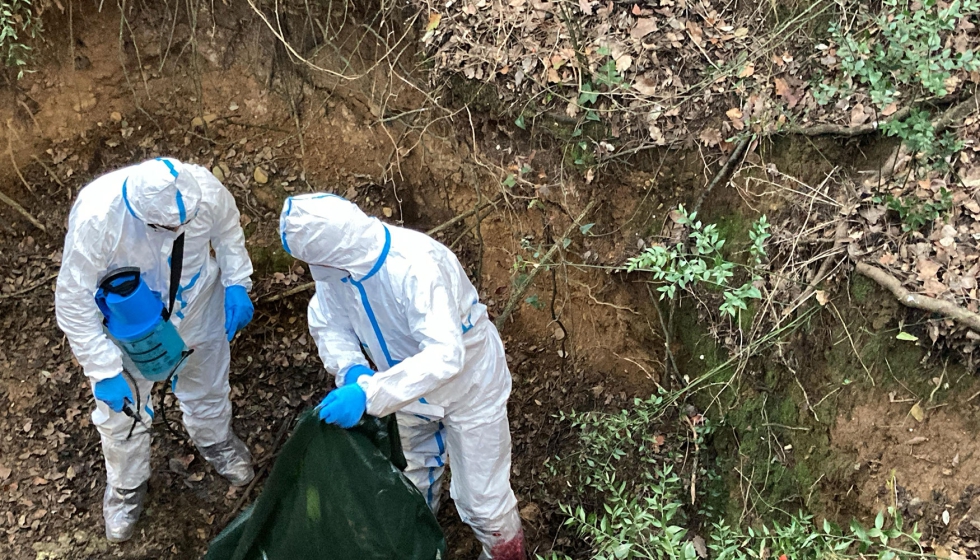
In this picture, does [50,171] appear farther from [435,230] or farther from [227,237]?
[435,230]

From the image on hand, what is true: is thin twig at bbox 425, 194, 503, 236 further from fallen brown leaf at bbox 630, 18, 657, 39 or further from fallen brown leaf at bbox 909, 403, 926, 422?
fallen brown leaf at bbox 909, 403, 926, 422

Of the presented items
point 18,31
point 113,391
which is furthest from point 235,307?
point 18,31

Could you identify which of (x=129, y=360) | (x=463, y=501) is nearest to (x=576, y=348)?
(x=463, y=501)

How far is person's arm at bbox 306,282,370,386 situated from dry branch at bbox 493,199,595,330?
3.78 ft

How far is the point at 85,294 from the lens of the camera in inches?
100

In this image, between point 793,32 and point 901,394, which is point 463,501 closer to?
point 901,394

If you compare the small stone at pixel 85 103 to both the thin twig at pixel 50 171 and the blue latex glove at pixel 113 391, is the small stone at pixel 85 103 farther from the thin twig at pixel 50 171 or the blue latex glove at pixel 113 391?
the blue latex glove at pixel 113 391

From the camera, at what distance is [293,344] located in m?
4.04

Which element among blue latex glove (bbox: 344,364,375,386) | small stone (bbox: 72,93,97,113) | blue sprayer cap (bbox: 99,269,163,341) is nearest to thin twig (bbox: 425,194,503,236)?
blue latex glove (bbox: 344,364,375,386)

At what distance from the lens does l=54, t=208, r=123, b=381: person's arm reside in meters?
2.49

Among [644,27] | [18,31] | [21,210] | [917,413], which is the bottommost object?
[917,413]

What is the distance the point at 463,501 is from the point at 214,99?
9.66 feet

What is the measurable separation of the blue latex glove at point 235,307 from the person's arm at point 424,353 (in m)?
1.03

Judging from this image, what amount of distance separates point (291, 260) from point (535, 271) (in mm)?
1538
